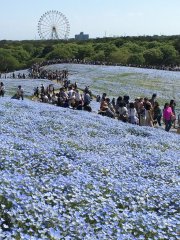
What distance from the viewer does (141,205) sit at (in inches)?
285

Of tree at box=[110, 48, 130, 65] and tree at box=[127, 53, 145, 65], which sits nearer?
tree at box=[127, 53, 145, 65]

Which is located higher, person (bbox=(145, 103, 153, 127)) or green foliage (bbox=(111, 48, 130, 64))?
green foliage (bbox=(111, 48, 130, 64))

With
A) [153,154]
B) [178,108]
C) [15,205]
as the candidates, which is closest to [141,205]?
[15,205]

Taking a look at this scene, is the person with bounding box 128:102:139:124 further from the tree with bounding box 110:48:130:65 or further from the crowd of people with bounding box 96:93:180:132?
the tree with bounding box 110:48:130:65

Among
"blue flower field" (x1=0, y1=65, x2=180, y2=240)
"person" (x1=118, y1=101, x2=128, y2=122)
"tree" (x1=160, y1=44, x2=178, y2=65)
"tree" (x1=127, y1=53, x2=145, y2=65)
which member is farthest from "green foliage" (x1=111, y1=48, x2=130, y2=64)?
"blue flower field" (x1=0, y1=65, x2=180, y2=240)

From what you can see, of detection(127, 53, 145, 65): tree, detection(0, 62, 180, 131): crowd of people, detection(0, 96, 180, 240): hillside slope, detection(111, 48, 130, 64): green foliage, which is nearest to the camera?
detection(0, 96, 180, 240): hillside slope

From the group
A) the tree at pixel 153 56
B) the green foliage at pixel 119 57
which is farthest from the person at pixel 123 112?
the tree at pixel 153 56

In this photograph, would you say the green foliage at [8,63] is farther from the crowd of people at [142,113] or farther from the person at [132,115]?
the person at [132,115]

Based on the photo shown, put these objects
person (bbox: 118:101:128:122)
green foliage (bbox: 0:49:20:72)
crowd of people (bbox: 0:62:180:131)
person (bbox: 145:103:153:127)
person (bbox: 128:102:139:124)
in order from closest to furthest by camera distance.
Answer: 1. person (bbox: 145:103:153:127)
2. person (bbox: 128:102:139:124)
3. crowd of people (bbox: 0:62:180:131)
4. person (bbox: 118:101:128:122)
5. green foliage (bbox: 0:49:20:72)

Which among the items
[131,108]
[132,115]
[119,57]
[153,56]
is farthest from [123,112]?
[153,56]

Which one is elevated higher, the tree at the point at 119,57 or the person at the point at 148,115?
the tree at the point at 119,57

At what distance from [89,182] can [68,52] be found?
93011 millimetres

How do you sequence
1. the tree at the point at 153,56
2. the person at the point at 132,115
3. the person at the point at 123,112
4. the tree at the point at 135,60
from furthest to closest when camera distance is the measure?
the tree at the point at 153,56
the tree at the point at 135,60
the person at the point at 123,112
the person at the point at 132,115

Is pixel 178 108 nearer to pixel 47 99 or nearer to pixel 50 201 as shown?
pixel 47 99
